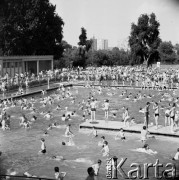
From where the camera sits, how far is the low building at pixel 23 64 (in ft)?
124

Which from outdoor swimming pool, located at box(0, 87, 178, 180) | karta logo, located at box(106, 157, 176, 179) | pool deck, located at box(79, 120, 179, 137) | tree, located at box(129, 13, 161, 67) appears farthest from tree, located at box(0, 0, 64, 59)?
karta logo, located at box(106, 157, 176, 179)

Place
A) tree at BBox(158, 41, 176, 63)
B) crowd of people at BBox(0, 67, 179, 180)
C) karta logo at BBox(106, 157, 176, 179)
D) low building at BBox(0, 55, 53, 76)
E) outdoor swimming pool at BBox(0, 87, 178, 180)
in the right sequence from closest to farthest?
1. karta logo at BBox(106, 157, 176, 179)
2. outdoor swimming pool at BBox(0, 87, 178, 180)
3. crowd of people at BBox(0, 67, 179, 180)
4. low building at BBox(0, 55, 53, 76)
5. tree at BBox(158, 41, 176, 63)

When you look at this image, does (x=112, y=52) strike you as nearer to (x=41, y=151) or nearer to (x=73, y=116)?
(x=73, y=116)

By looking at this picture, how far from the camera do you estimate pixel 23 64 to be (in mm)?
41688

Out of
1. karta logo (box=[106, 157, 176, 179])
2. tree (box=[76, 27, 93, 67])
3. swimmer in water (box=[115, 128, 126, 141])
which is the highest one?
tree (box=[76, 27, 93, 67])

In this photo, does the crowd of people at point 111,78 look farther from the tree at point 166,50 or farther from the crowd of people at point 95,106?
the tree at point 166,50

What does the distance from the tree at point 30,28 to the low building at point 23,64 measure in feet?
15.7

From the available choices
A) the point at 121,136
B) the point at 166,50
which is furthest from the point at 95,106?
the point at 166,50

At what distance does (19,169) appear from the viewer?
525 inches

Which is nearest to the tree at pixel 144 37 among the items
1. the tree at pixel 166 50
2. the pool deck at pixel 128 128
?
the tree at pixel 166 50

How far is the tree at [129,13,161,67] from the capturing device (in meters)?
62.8

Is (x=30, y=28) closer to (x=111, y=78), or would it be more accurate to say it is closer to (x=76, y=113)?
(x=111, y=78)

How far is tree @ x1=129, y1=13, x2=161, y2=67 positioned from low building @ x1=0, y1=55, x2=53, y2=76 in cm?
2020

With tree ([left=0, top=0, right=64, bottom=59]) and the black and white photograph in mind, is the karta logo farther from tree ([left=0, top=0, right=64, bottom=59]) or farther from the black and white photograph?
tree ([left=0, top=0, right=64, bottom=59])
